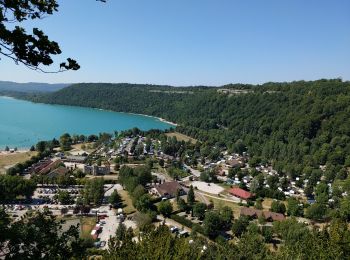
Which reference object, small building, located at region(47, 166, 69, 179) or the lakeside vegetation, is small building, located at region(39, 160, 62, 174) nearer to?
small building, located at region(47, 166, 69, 179)

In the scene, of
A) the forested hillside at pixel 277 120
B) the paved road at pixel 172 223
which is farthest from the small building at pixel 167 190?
the forested hillside at pixel 277 120

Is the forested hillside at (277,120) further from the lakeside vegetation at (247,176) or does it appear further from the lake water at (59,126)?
the lake water at (59,126)

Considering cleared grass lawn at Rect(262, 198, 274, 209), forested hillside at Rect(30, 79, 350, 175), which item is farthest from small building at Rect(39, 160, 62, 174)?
forested hillside at Rect(30, 79, 350, 175)

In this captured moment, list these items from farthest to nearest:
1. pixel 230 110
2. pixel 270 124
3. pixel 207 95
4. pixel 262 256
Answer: pixel 207 95
pixel 230 110
pixel 270 124
pixel 262 256

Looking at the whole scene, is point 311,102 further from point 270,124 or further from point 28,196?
point 28,196

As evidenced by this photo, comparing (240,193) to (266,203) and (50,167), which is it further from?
(50,167)

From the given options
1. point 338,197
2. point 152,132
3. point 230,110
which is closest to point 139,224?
point 338,197
